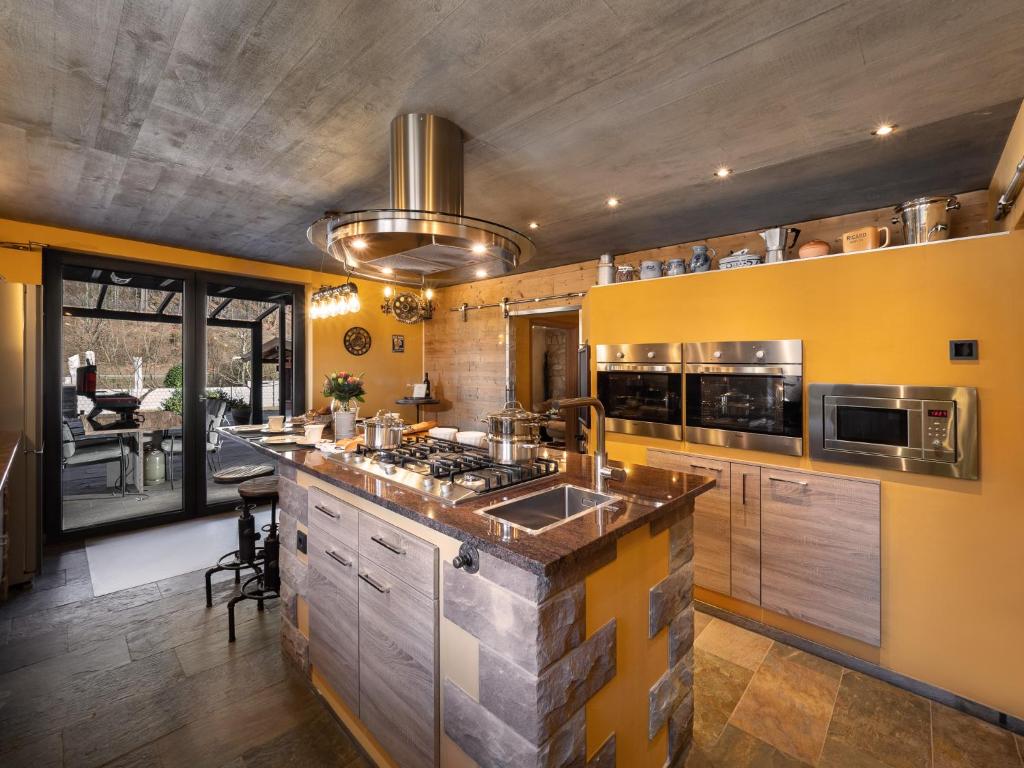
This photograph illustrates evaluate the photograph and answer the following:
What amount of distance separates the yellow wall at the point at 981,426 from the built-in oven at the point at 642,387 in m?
0.68

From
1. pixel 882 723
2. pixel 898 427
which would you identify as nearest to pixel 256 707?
pixel 882 723

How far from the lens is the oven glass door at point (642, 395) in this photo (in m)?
3.01

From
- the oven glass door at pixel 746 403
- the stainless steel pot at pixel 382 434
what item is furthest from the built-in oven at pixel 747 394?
the stainless steel pot at pixel 382 434

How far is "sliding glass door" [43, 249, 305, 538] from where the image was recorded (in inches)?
149

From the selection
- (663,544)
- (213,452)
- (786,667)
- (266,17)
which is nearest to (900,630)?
(786,667)

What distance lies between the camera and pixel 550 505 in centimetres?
175

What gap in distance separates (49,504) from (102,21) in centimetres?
394

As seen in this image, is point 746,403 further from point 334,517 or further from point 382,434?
point 334,517

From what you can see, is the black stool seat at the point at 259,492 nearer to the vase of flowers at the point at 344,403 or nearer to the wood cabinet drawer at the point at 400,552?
the vase of flowers at the point at 344,403

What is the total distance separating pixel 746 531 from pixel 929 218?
→ 1.81 m

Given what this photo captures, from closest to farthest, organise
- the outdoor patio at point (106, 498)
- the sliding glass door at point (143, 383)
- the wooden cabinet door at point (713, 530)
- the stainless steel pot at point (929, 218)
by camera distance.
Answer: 1. the stainless steel pot at point (929, 218)
2. the wooden cabinet door at point (713, 530)
3. the sliding glass door at point (143, 383)
4. the outdoor patio at point (106, 498)

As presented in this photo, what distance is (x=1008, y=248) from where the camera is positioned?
1.93m

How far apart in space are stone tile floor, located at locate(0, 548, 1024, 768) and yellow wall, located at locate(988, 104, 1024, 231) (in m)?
2.13

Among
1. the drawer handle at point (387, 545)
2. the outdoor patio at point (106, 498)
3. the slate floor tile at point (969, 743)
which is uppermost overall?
the drawer handle at point (387, 545)
